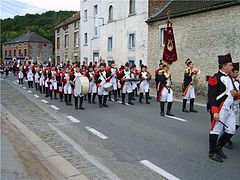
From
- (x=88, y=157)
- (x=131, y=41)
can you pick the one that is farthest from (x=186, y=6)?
(x=88, y=157)

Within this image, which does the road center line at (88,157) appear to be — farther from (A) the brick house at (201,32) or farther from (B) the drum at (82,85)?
(A) the brick house at (201,32)

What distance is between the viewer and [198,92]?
17953mm

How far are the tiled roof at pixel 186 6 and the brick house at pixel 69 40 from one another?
59.1ft

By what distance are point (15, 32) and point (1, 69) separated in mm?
58630

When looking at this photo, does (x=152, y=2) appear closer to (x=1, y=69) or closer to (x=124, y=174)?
(x=124, y=174)

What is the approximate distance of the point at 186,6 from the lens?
20422 millimetres

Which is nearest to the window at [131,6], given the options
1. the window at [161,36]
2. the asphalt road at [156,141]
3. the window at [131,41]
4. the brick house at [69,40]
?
the window at [131,41]

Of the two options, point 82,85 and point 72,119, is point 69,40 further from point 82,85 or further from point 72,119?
point 72,119

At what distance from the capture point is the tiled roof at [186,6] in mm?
16631

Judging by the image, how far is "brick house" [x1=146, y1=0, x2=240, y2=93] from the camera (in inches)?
631

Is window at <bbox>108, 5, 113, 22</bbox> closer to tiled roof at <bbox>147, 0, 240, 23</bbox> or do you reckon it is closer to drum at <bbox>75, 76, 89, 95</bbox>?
tiled roof at <bbox>147, 0, 240, 23</bbox>

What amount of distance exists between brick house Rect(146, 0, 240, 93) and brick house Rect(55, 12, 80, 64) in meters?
18.6

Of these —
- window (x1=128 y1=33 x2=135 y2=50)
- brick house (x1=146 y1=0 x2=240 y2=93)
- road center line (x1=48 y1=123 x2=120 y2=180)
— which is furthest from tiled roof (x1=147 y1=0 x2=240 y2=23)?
road center line (x1=48 y1=123 x2=120 y2=180)

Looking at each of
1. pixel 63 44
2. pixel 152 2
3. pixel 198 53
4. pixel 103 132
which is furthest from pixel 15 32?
pixel 103 132
